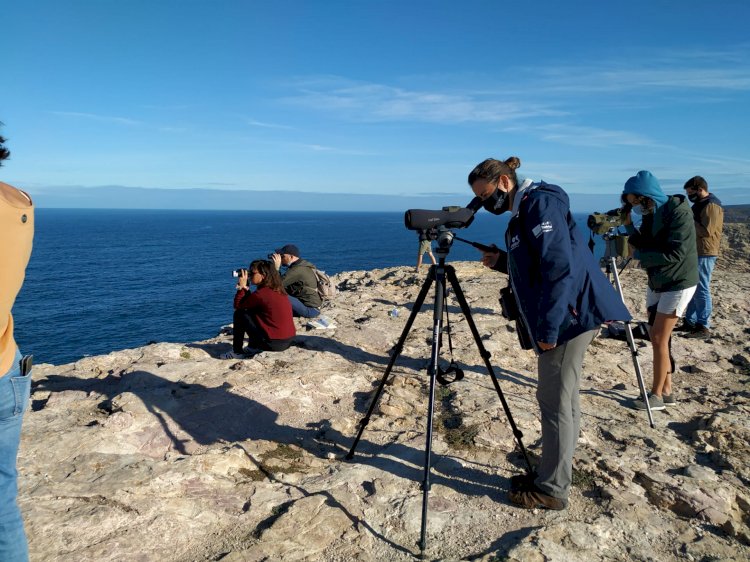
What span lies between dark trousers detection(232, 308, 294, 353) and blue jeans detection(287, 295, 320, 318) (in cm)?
173

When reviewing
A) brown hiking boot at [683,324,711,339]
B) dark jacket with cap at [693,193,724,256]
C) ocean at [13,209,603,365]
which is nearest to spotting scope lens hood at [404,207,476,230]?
dark jacket with cap at [693,193,724,256]

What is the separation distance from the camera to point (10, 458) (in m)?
2.56

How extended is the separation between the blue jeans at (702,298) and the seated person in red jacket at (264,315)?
694 centimetres

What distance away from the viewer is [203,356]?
7324 mm

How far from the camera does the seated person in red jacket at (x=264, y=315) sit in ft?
23.4

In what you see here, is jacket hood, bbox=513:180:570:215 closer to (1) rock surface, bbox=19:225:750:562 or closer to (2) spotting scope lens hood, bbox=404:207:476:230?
(2) spotting scope lens hood, bbox=404:207:476:230

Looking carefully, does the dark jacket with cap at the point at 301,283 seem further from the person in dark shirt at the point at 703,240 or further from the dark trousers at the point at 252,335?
the person in dark shirt at the point at 703,240

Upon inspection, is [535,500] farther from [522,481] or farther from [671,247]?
[671,247]

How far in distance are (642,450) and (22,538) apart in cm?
496

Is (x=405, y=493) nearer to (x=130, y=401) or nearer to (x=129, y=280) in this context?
(x=130, y=401)

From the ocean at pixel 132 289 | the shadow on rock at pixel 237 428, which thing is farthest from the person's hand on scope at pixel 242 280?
the ocean at pixel 132 289

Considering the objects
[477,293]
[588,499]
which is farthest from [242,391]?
[477,293]

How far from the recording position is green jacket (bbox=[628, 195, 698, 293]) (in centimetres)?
545

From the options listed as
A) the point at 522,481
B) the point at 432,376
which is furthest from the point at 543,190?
the point at 522,481
